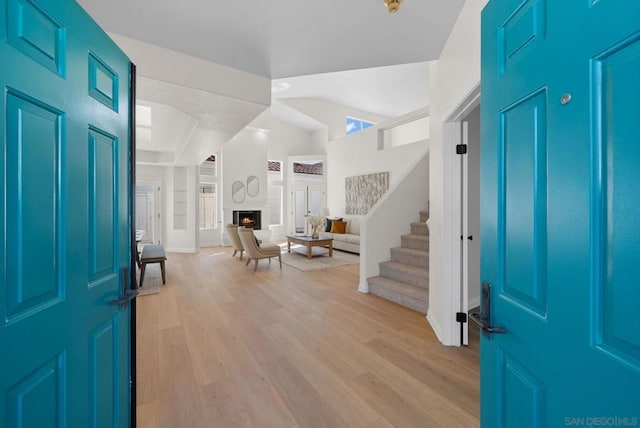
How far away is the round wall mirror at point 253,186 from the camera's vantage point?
9.59m

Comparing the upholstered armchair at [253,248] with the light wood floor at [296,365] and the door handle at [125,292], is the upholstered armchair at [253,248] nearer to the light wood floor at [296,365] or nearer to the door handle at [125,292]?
the light wood floor at [296,365]

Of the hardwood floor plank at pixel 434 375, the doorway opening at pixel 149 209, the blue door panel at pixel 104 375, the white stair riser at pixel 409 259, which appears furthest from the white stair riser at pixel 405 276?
the doorway opening at pixel 149 209

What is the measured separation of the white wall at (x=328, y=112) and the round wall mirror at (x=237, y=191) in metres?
3.13

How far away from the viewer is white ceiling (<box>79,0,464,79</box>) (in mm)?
1835

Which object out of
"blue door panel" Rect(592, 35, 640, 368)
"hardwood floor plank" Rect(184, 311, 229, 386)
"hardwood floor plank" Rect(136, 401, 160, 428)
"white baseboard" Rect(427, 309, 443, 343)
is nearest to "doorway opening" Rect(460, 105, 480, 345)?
"white baseboard" Rect(427, 309, 443, 343)

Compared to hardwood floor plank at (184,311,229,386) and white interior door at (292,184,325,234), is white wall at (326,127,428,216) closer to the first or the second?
white interior door at (292,184,325,234)

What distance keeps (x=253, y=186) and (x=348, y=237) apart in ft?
13.2

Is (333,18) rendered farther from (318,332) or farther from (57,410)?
(318,332)

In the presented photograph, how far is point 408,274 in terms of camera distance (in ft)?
12.6

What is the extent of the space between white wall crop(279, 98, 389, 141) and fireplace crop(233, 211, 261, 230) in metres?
3.80

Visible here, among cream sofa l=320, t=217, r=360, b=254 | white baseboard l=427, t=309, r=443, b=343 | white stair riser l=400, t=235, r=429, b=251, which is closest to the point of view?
white baseboard l=427, t=309, r=443, b=343

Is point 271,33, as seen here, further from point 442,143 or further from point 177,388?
point 177,388

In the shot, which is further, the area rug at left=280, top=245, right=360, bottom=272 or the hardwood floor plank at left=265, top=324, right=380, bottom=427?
the area rug at left=280, top=245, right=360, bottom=272

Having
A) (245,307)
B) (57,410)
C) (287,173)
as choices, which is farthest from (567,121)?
(287,173)
